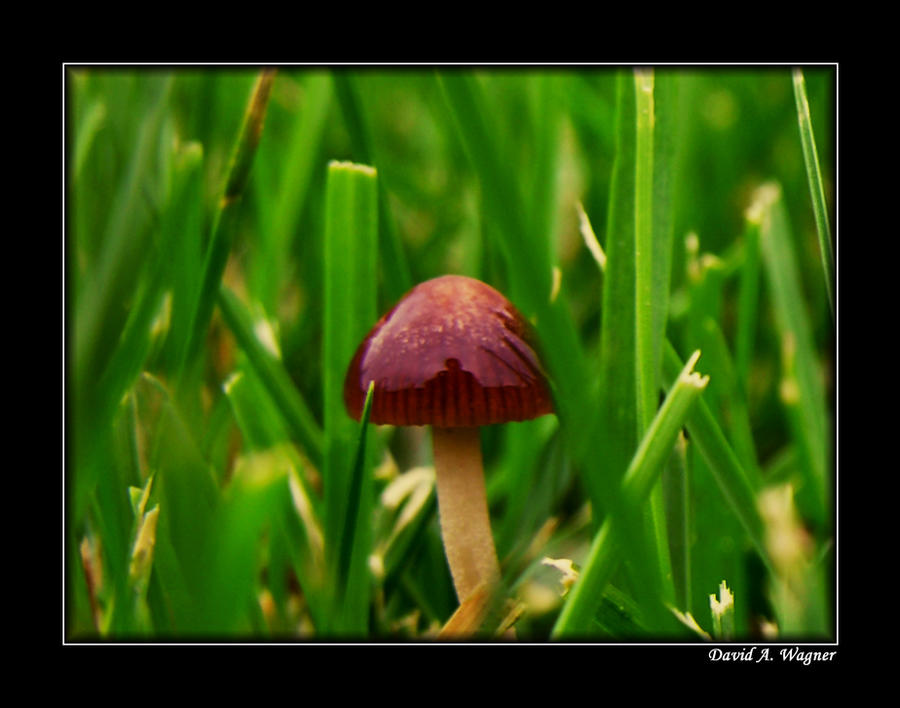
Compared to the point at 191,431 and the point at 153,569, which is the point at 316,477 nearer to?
the point at 191,431

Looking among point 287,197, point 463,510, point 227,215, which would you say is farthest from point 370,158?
point 463,510

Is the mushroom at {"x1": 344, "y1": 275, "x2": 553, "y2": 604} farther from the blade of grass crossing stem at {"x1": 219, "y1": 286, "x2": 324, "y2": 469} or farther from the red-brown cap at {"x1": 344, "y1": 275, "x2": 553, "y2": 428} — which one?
the blade of grass crossing stem at {"x1": 219, "y1": 286, "x2": 324, "y2": 469}

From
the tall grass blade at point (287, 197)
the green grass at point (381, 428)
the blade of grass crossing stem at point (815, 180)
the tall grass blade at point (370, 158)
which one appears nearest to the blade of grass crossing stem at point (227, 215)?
the green grass at point (381, 428)

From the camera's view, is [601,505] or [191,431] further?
[191,431]

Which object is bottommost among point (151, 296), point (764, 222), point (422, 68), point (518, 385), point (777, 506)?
point (777, 506)

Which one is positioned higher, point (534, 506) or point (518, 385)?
point (518, 385)

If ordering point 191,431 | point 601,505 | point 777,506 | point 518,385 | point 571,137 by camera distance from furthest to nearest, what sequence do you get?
point 571,137
point 191,431
point 518,385
point 601,505
point 777,506

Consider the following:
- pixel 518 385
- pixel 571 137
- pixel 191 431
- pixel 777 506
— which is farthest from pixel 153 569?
pixel 571 137

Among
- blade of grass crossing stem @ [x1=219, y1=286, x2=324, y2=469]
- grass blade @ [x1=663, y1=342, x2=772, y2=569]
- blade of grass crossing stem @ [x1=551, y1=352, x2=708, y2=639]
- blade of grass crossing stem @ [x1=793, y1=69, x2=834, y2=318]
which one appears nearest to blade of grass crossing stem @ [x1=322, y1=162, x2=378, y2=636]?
blade of grass crossing stem @ [x1=219, y1=286, x2=324, y2=469]
